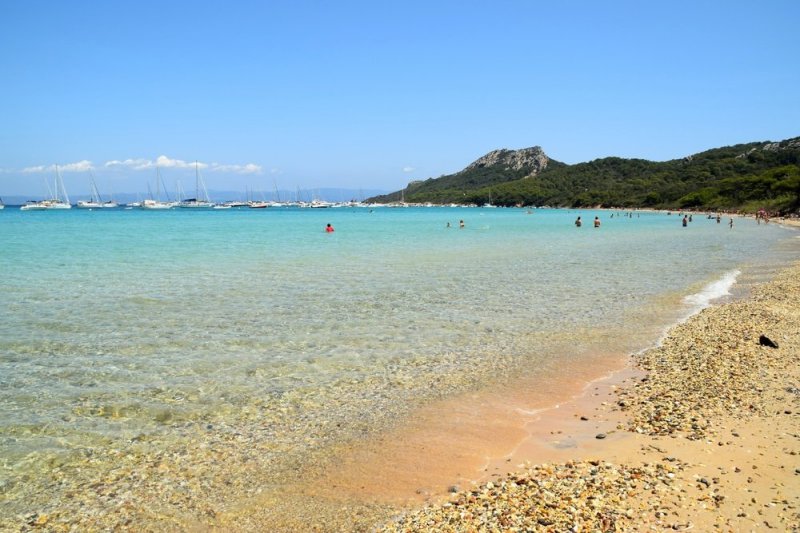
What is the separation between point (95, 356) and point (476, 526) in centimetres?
909

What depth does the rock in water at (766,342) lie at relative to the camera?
11077 millimetres

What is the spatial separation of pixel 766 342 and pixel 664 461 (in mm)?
6752

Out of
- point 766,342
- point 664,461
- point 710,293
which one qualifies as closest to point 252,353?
point 664,461


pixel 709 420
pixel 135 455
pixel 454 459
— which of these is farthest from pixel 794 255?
pixel 135 455

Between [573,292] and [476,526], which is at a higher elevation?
[476,526]

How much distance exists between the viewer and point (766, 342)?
11.2 m

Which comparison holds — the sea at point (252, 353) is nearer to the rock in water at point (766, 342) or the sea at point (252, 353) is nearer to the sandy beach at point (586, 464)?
the sandy beach at point (586, 464)

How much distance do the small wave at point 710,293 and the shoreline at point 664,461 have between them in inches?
280

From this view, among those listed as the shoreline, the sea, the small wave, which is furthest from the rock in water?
the small wave

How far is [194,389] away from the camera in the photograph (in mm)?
9141

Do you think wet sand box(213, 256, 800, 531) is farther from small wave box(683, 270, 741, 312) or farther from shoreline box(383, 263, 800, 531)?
small wave box(683, 270, 741, 312)

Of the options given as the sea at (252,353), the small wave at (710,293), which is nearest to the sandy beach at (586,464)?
the sea at (252,353)

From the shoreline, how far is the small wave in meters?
7.10

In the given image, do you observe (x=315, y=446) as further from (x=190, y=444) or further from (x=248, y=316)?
(x=248, y=316)
